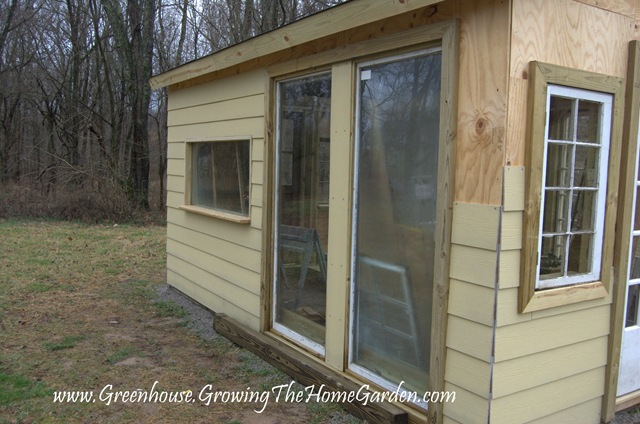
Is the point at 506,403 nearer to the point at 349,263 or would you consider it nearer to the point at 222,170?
the point at 349,263

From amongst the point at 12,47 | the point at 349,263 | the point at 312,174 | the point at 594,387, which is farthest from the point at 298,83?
the point at 12,47

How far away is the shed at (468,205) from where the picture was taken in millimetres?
2453

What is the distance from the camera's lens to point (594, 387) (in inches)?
115

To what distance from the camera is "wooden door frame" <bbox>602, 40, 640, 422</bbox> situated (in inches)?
112

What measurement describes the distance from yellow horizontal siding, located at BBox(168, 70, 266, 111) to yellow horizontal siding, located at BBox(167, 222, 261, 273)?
119 cm

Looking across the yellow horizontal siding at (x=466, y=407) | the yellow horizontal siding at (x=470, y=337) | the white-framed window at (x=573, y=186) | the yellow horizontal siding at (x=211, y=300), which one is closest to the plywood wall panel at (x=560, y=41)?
the white-framed window at (x=573, y=186)

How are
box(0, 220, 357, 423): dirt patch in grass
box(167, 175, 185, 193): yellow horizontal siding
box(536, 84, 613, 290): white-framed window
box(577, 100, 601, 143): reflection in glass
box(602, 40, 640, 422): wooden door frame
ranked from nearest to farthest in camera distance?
1. box(536, 84, 613, 290): white-framed window
2. box(577, 100, 601, 143): reflection in glass
3. box(602, 40, 640, 422): wooden door frame
4. box(0, 220, 357, 423): dirt patch in grass
5. box(167, 175, 185, 193): yellow horizontal siding

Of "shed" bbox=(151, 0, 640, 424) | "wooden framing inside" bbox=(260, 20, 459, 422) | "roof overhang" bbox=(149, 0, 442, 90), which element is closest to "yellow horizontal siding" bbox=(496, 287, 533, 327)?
"shed" bbox=(151, 0, 640, 424)

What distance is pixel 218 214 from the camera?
194 inches

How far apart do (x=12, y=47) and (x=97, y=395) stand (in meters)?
16.5

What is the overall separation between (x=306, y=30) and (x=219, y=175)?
6.70 ft

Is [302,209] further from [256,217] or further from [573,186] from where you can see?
[573,186]

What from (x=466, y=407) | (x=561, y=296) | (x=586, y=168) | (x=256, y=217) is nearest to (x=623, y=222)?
(x=586, y=168)

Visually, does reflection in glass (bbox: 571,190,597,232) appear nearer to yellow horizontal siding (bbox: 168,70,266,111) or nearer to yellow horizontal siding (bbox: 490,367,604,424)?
yellow horizontal siding (bbox: 490,367,604,424)
